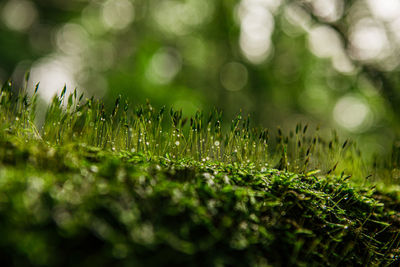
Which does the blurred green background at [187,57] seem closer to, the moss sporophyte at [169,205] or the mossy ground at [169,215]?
the moss sporophyte at [169,205]

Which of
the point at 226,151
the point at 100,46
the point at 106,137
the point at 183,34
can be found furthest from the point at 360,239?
the point at 100,46

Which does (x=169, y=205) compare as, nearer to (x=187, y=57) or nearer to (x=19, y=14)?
(x=187, y=57)

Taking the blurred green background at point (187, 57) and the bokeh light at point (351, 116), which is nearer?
the blurred green background at point (187, 57)

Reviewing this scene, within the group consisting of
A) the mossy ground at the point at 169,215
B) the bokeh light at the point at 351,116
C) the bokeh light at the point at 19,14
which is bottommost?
the mossy ground at the point at 169,215

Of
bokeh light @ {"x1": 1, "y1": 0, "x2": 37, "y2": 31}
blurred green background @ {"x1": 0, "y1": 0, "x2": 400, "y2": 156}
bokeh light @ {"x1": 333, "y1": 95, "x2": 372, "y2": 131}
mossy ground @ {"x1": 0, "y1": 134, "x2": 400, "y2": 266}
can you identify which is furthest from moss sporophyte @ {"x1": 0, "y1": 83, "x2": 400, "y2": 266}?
bokeh light @ {"x1": 333, "y1": 95, "x2": 372, "y2": 131}

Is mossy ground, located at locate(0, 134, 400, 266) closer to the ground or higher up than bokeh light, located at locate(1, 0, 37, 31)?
closer to the ground

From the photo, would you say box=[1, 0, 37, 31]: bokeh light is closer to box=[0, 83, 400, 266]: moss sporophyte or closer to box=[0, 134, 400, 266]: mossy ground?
box=[0, 83, 400, 266]: moss sporophyte

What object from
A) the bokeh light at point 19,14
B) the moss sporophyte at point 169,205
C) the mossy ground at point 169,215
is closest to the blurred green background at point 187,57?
the bokeh light at point 19,14
